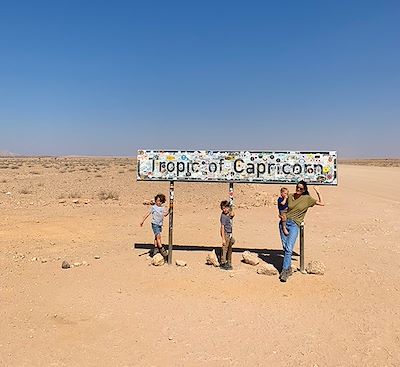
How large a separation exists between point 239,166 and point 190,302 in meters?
3.43

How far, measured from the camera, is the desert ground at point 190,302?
4.98 metres

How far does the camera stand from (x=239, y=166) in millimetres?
9008

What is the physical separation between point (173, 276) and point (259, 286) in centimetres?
167

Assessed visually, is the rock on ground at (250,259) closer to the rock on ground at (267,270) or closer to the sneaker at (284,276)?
the rock on ground at (267,270)

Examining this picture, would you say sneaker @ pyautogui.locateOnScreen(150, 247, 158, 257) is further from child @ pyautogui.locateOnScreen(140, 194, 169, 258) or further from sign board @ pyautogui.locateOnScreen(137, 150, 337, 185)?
sign board @ pyautogui.locateOnScreen(137, 150, 337, 185)

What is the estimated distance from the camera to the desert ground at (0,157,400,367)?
4.98 meters

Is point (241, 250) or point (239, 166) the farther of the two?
point (241, 250)

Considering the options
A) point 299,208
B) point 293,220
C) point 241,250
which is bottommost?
point 241,250

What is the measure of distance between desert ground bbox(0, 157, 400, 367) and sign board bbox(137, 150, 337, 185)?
6.12 feet

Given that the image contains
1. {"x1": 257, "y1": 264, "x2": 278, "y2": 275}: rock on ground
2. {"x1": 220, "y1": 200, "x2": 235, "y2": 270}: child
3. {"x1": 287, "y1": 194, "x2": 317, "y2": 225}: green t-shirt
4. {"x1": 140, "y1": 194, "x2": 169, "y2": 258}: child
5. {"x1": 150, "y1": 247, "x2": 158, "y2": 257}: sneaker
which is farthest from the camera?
{"x1": 150, "y1": 247, "x2": 158, "y2": 257}: sneaker

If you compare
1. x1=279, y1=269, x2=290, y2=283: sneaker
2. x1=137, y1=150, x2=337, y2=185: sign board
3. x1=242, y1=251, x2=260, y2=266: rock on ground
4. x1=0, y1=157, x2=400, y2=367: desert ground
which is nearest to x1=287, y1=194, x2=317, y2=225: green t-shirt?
x1=137, y1=150, x2=337, y2=185: sign board

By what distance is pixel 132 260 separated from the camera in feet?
30.0

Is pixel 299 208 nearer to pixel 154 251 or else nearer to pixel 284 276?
pixel 284 276

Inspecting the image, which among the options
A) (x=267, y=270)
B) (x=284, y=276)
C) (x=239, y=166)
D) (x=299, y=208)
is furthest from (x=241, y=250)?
(x=299, y=208)
